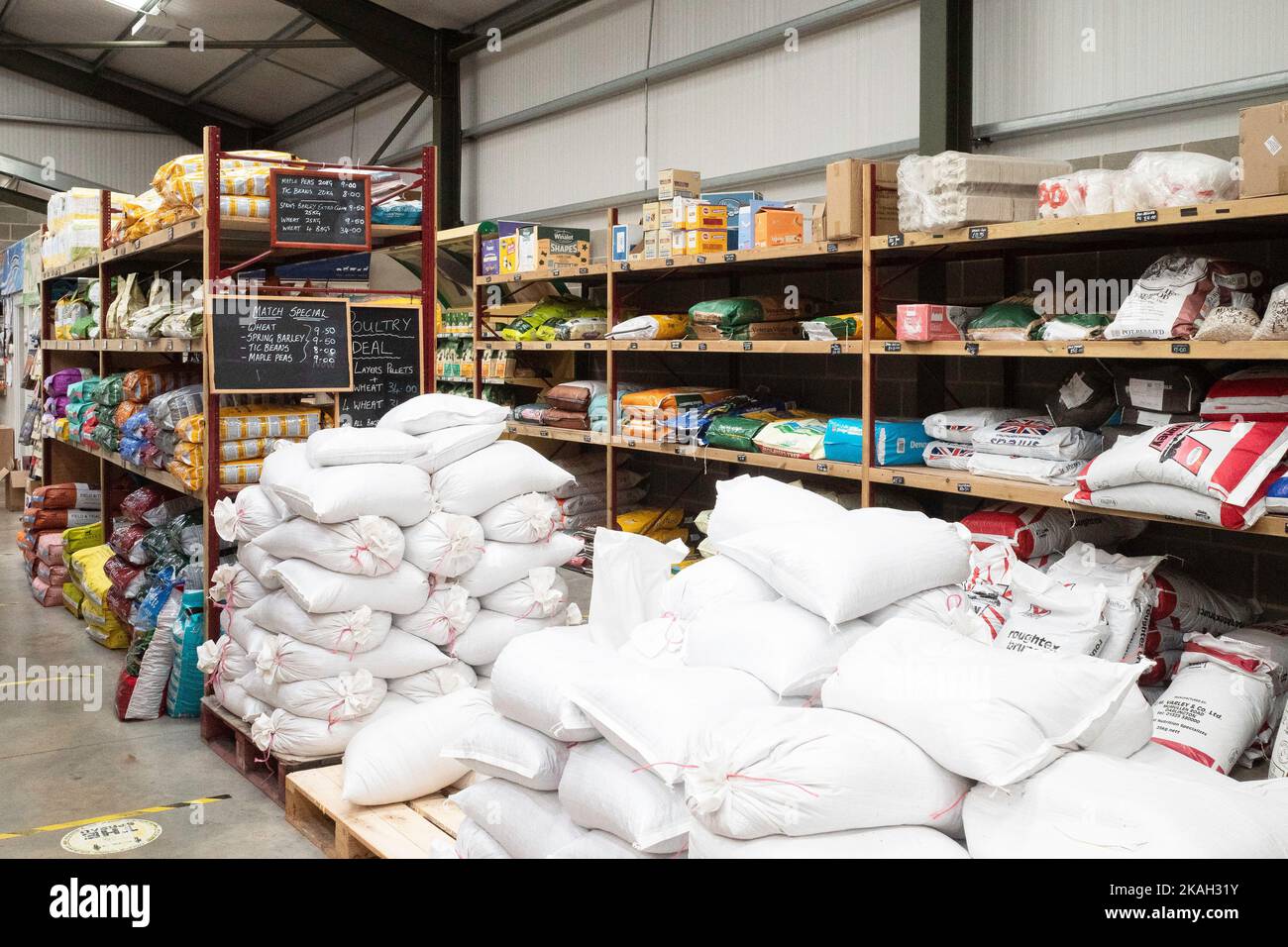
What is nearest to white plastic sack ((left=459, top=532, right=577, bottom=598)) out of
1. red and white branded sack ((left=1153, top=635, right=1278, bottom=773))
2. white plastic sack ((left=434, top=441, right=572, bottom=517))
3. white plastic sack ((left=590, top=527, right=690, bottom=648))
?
white plastic sack ((left=434, top=441, right=572, bottom=517))

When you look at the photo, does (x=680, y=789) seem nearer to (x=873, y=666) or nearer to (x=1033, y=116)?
(x=873, y=666)

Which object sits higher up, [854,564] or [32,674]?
[854,564]

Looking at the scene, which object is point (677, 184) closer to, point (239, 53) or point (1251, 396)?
point (1251, 396)

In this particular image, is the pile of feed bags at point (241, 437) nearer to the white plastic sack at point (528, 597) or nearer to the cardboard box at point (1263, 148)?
the white plastic sack at point (528, 597)

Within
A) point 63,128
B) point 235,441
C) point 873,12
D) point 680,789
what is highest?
point 63,128

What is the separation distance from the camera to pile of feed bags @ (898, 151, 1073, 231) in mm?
4297

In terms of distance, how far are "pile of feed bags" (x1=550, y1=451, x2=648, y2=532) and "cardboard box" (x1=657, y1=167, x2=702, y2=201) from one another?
1822 mm

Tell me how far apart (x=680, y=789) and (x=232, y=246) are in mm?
4709

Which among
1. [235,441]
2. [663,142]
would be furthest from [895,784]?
[663,142]

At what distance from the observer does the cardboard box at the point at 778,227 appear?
17.9ft

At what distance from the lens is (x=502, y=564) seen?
4.15 metres

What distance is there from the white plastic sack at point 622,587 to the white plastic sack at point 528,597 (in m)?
1.01
